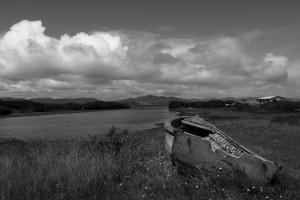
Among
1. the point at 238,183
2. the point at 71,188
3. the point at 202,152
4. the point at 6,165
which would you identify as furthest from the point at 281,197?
the point at 6,165

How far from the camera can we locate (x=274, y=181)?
610 cm

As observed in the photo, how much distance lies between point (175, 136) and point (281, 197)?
2.59 metres

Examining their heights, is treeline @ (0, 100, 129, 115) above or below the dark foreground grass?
above

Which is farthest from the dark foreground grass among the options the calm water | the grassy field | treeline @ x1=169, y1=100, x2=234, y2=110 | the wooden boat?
treeline @ x1=169, y1=100, x2=234, y2=110

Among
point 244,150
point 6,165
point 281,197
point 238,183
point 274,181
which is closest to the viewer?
point 281,197

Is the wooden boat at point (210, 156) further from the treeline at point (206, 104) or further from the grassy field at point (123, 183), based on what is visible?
the treeline at point (206, 104)

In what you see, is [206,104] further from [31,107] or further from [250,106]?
[31,107]

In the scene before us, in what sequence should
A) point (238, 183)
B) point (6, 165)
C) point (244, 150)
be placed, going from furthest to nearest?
point (244, 150) → point (6, 165) → point (238, 183)

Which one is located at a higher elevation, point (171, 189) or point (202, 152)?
point (202, 152)

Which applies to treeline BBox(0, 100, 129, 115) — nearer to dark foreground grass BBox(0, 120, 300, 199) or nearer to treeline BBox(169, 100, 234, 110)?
treeline BBox(169, 100, 234, 110)

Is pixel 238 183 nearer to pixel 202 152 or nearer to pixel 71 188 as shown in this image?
pixel 202 152

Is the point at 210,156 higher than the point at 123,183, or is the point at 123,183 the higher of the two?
the point at 210,156

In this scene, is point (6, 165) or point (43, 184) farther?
point (6, 165)

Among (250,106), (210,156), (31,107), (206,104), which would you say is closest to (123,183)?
(210,156)
